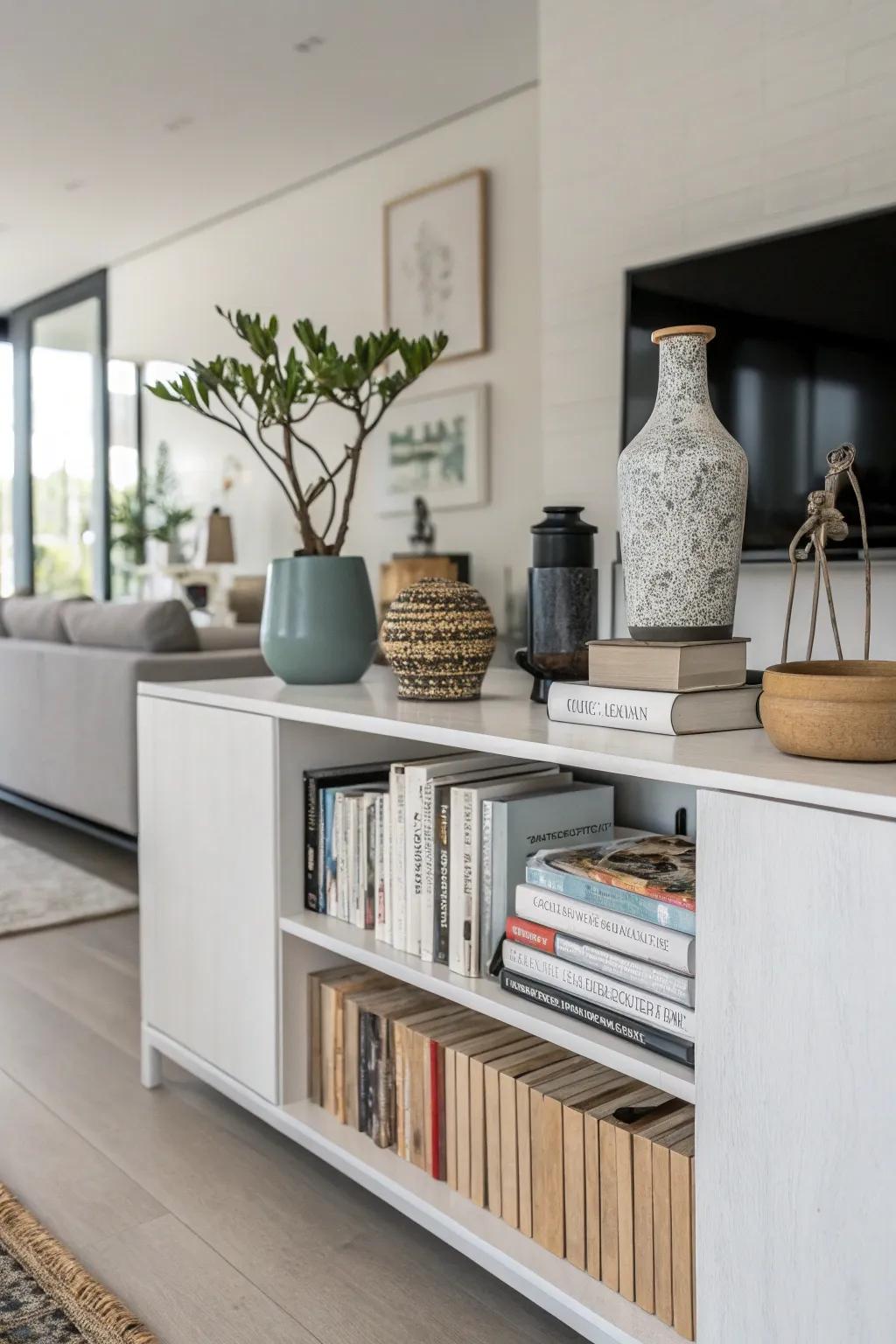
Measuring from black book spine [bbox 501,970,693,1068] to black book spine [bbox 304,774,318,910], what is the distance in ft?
1.46

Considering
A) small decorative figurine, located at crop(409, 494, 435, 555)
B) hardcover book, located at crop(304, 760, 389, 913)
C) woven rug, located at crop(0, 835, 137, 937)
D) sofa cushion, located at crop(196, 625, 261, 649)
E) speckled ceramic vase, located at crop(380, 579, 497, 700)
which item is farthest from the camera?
small decorative figurine, located at crop(409, 494, 435, 555)

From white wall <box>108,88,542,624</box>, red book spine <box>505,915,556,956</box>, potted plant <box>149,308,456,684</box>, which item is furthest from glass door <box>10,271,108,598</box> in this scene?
red book spine <box>505,915,556,956</box>

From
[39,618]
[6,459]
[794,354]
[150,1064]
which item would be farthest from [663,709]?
[6,459]

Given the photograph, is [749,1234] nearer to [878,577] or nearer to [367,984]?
[367,984]

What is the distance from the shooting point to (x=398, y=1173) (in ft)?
5.08

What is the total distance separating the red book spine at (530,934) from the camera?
1.34 m

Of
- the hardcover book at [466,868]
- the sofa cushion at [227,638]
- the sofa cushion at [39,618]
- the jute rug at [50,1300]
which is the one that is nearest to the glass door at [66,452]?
the sofa cushion at [39,618]

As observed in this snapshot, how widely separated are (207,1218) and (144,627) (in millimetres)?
2221

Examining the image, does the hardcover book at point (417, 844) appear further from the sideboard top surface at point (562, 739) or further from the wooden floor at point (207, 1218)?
the wooden floor at point (207, 1218)

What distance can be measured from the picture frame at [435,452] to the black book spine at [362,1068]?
3.78 m

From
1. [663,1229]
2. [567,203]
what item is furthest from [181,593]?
[663,1229]

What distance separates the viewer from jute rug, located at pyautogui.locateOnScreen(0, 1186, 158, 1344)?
1.36 metres

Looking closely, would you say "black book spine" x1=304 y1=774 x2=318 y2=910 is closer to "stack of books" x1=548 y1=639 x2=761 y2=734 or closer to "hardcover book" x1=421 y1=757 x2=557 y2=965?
"hardcover book" x1=421 y1=757 x2=557 y2=965

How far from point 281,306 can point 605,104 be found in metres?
3.15
